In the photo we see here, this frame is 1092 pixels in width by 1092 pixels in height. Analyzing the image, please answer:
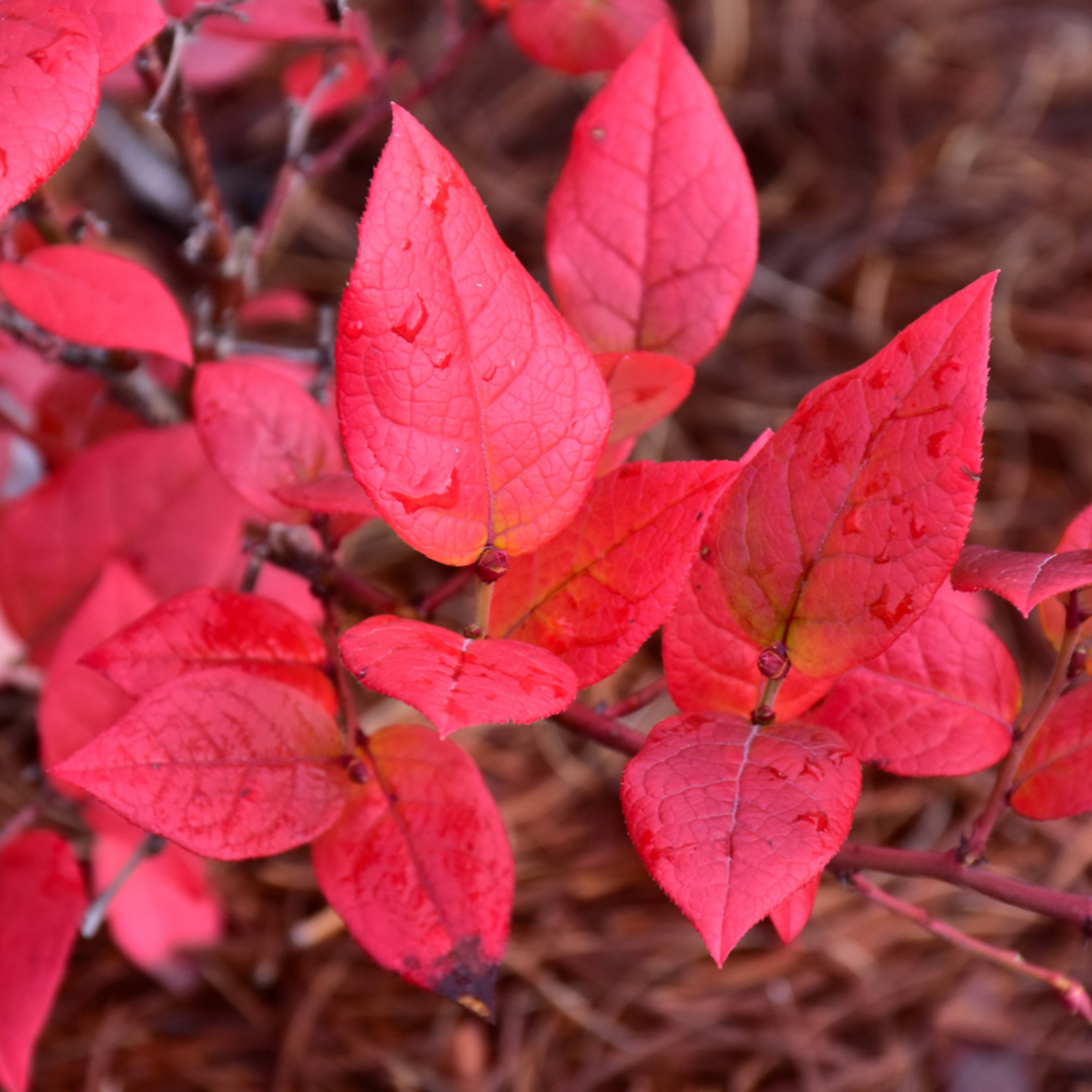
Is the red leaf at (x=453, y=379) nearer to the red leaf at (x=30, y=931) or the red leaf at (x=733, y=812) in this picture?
the red leaf at (x=733, y=812)

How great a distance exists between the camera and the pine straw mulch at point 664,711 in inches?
34.6

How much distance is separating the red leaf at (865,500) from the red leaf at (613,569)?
0.09ft

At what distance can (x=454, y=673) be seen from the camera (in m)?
0.33

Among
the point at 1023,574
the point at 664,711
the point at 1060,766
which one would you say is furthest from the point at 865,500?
the point at 664,711

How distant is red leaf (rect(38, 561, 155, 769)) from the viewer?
0.60 meters

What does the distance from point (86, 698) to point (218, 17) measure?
41 centimetres

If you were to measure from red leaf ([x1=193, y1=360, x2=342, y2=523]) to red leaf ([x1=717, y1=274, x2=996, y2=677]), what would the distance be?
0.70 ft

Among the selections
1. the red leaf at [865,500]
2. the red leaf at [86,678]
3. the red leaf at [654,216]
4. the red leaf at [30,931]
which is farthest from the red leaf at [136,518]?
the red leaf at [865,500]

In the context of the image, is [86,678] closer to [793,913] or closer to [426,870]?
[426,870]

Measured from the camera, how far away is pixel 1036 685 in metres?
1.03

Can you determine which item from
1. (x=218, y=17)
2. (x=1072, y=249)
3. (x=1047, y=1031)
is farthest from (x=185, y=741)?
(x=1072, y=249)

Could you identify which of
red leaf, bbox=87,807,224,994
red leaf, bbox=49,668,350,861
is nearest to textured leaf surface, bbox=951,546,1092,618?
red leaf, bbox=49,668,350,861

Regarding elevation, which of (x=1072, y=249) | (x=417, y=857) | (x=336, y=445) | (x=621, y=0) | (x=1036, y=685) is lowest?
(x=1036, y=685)

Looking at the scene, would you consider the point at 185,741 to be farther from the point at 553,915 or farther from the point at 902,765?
the point at 553,915
